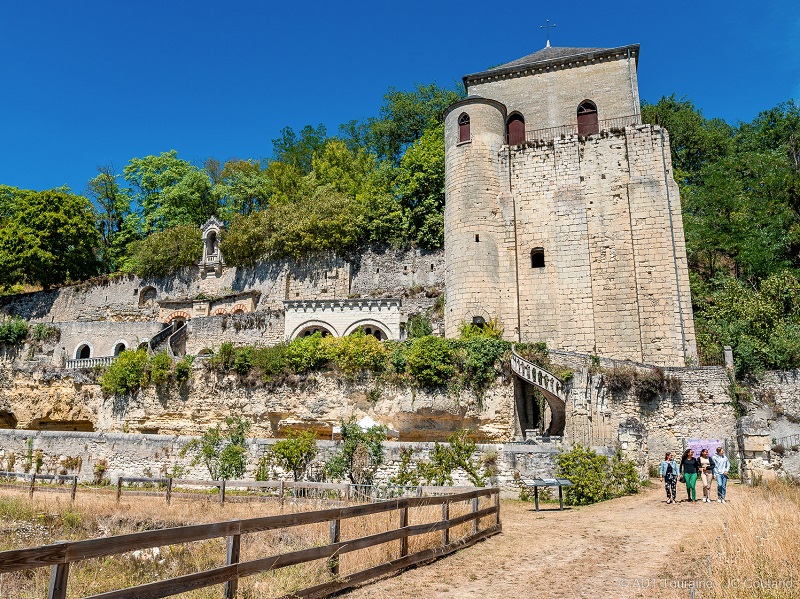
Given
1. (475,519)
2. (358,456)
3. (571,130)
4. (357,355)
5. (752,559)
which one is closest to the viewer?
(752,559)

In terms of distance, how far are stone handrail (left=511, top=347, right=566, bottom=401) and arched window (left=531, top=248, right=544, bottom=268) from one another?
7.90 meters

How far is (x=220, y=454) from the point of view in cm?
1698

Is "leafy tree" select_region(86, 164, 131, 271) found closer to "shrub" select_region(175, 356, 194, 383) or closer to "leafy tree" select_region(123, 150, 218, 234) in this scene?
"leafy tree" select_region(123, 150, 218, 234)

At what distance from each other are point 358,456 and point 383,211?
20.3 metres

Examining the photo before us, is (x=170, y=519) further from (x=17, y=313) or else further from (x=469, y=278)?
(x=17, y=313)

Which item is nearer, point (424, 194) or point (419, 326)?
point (419, 326)

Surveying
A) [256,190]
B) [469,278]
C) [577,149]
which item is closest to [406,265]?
[469,278]

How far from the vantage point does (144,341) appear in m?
31.2

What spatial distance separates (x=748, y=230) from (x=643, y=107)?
1660 cm

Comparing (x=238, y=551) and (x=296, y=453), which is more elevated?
(x=296, y=453)

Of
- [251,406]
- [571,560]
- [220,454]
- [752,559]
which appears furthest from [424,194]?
[752,559]

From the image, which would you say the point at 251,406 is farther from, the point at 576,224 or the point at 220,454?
the point at 576,224

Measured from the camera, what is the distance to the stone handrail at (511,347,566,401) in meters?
19.0

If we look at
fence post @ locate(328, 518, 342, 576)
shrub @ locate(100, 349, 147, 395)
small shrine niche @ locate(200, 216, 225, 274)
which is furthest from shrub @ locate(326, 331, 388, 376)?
small shrine niche @ locate(200, 216, 225, 274)
